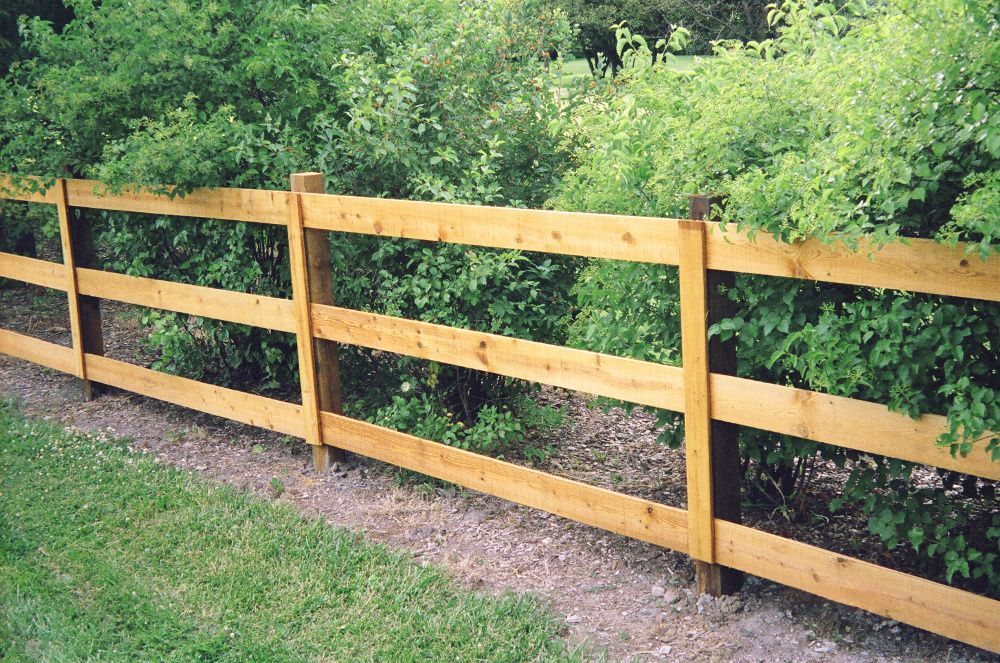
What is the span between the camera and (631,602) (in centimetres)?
419

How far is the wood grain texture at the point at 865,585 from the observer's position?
130 inches

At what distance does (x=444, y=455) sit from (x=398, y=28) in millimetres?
2835

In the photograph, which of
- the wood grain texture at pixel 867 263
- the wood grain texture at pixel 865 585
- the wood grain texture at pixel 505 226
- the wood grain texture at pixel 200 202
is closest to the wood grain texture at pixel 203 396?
the wood grain texture at pixel 200 202

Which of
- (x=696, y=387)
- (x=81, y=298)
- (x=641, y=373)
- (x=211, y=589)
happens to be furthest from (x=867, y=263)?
(x=81, y=298)

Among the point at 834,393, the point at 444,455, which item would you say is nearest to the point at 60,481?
the point at 444,455

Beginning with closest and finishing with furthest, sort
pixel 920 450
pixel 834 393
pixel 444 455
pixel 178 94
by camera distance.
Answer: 1. pixel 920 450
2. pixel 834 393
3. pixel 444 455
4. pixel 178 94

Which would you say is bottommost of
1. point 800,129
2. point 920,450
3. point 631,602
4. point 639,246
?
point 631,602

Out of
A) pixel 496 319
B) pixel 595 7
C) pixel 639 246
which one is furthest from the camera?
pixel 595 7

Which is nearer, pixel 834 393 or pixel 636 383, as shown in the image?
pixel 834 393

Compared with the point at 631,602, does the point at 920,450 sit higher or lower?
higher

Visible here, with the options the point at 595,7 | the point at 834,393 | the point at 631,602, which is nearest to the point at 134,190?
the point at 631,602

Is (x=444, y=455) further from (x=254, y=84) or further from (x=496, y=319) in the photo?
(x=254, y=84)

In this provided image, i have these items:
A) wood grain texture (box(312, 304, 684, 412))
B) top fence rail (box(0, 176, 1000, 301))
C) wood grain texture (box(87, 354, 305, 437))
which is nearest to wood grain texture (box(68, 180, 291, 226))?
top fence rail (box(0, 176, 1000, 301))

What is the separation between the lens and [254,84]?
246 inches
